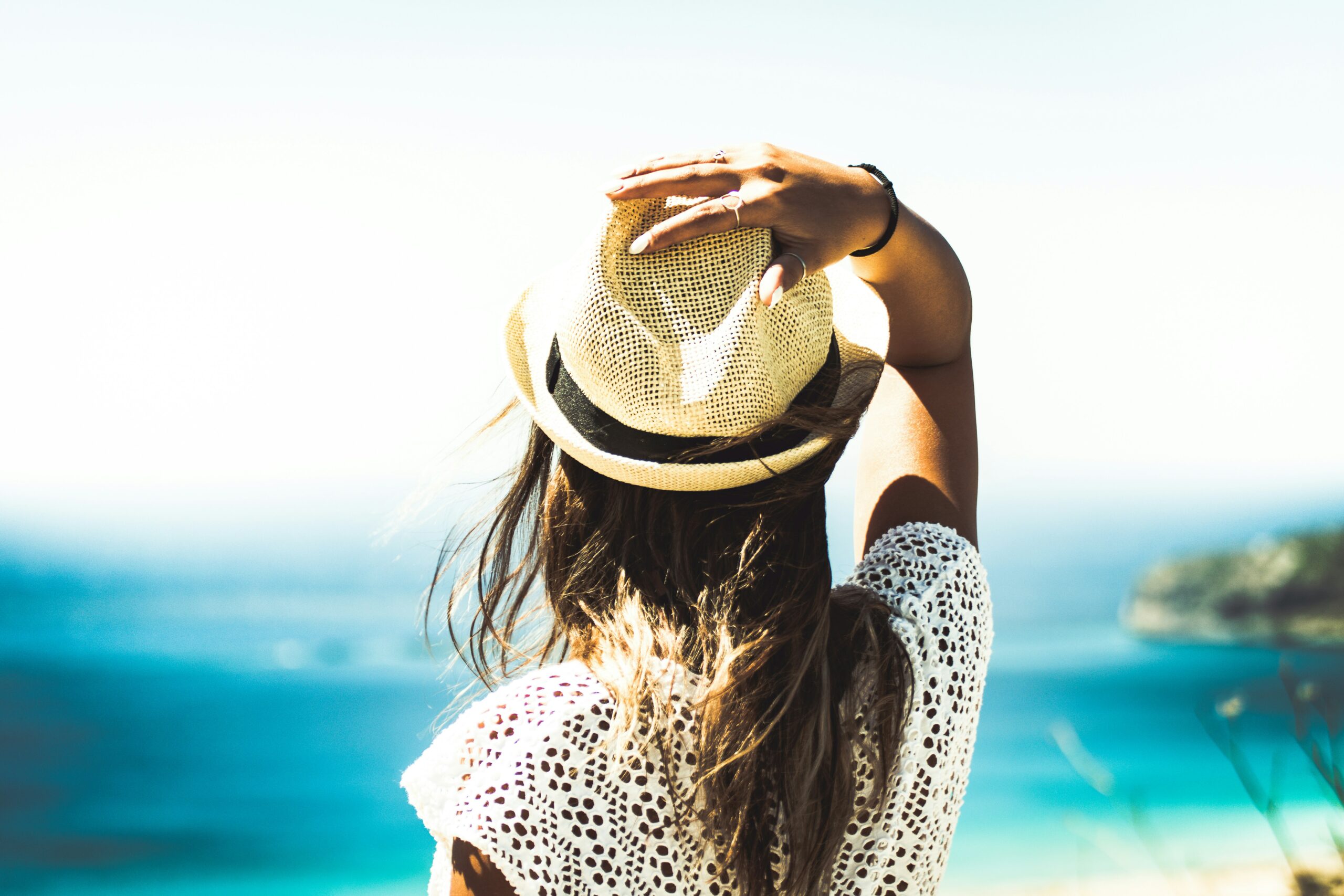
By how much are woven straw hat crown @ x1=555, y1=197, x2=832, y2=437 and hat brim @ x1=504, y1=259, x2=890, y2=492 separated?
0.15 feet

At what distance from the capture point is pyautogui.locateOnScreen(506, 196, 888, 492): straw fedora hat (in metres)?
Result: 1.05

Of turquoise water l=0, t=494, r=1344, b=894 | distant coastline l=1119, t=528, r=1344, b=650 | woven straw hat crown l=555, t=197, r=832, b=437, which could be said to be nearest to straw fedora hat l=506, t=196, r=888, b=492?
woven straw hat crown l=555, t=197, r=832, b=437

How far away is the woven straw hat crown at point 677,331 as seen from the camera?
3.43 feet

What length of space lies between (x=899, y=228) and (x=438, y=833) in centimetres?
91

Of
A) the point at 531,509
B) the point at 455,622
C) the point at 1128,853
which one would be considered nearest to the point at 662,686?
the point at 531,509

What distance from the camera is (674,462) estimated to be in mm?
1058

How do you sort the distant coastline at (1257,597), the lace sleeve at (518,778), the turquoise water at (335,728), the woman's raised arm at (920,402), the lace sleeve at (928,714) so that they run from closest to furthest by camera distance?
the lace sleeve at (518,778) → the lace sleeve at (928,714) → the woman's raised arm at (920,402) → the turquoise water at (335,728) → the distant coastline at (1257,597)

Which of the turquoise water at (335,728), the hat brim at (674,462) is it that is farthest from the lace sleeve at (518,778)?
the turquoise water at (335,728)

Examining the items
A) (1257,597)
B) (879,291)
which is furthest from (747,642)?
(1257,597)

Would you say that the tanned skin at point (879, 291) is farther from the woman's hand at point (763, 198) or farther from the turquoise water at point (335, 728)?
the turquoise water at point (335, 728)

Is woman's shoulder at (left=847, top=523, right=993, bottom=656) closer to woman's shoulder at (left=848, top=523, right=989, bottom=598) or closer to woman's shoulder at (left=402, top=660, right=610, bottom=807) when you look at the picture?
woman's shoulder at (left=848, top=523, right=989, bottom=598)

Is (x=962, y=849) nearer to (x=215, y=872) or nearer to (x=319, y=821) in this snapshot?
(x=319, y=821)

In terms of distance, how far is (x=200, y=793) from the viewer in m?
10.8

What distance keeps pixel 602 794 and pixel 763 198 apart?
65 cm
